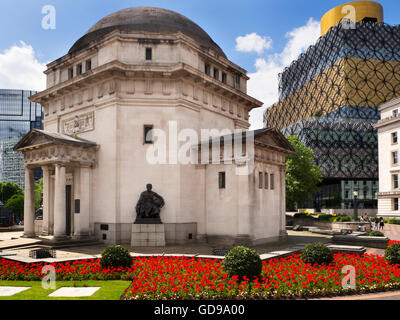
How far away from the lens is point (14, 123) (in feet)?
550

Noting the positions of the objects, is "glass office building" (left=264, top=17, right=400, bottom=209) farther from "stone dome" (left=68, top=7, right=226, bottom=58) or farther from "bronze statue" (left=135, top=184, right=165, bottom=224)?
"bronze statue" (left=135, top=184, right=165, bottom=224)

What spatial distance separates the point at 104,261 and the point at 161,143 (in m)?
13.7

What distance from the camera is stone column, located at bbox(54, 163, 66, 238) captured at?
27.4 metres

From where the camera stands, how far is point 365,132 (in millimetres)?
99188

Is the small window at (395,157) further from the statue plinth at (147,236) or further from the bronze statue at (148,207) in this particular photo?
the statue plinth at (147,236)

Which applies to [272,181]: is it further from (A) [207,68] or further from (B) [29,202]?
(B) [29,202]

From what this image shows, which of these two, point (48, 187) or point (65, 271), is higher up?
point (48, 187)

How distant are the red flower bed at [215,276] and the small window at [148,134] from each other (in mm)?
11836

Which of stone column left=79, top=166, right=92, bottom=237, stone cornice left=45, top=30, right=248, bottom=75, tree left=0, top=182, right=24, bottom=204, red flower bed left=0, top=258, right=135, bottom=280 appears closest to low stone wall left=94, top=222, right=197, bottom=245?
stone column left=79, top=166, right=92, bottom=237

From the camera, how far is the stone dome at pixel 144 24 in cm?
3238

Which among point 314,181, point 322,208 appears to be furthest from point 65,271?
point 322,208

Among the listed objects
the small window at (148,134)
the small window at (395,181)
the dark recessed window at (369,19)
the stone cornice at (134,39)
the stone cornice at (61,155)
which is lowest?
the small window at (395,181)

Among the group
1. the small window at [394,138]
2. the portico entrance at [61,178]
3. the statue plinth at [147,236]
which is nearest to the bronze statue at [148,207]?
the statue plinth at [147,236]

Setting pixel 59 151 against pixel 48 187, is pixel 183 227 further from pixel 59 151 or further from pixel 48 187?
pixel 48 187
